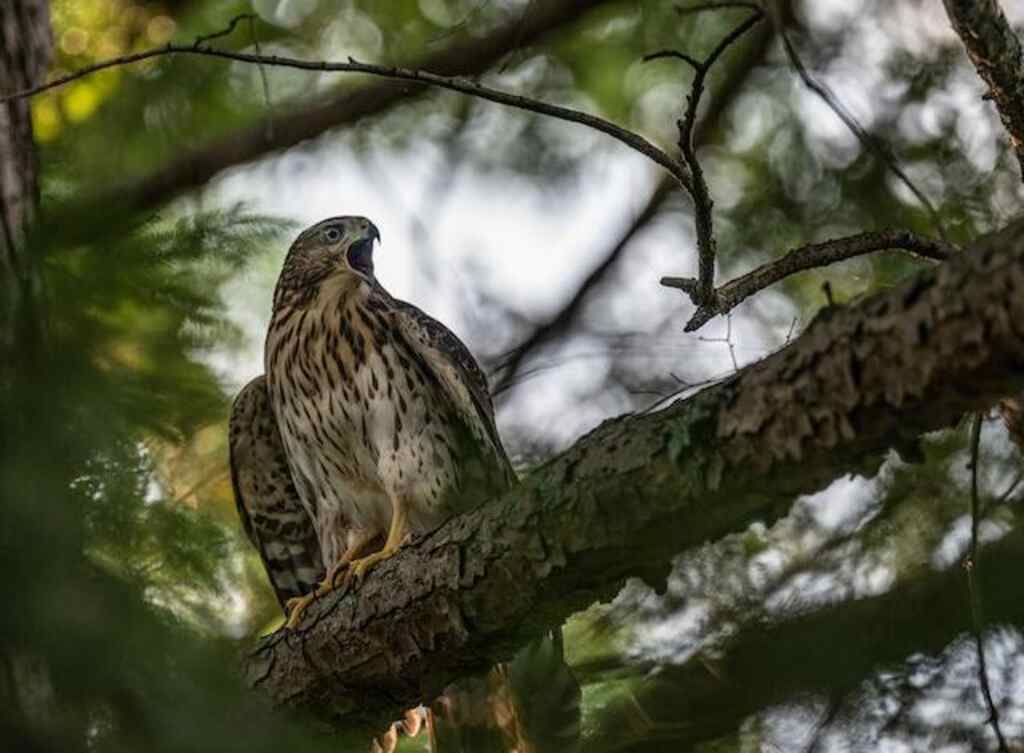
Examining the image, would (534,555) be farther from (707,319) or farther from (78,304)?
(78,304)

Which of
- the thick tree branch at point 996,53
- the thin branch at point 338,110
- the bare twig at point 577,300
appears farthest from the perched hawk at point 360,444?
the thick tree branch at point 996,53

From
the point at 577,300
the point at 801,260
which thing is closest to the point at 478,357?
the point at 577,300

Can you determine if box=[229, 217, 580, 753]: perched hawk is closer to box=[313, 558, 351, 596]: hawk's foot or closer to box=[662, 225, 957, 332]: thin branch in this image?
box=[313, 558, 351, 596]: hawk's foot

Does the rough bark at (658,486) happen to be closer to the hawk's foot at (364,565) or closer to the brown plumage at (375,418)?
the hawk's foot at (364,565)

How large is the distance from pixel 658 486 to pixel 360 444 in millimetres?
2524

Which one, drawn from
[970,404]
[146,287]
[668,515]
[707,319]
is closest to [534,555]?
[668,515]

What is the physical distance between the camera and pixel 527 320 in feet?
22.9

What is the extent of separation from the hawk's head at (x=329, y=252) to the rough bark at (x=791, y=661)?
3.05 m

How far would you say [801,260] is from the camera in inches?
143

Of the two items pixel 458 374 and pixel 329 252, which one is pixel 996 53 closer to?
pixel 458 374

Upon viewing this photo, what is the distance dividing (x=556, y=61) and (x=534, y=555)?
412cm

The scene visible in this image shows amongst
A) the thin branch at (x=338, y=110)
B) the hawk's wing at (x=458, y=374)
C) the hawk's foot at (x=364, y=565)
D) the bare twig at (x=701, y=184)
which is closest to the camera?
the bare twig at (x=701, y=184)

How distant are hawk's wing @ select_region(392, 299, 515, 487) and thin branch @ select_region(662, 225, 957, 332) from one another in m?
2.14

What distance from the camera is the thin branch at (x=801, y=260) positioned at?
3580 mm
